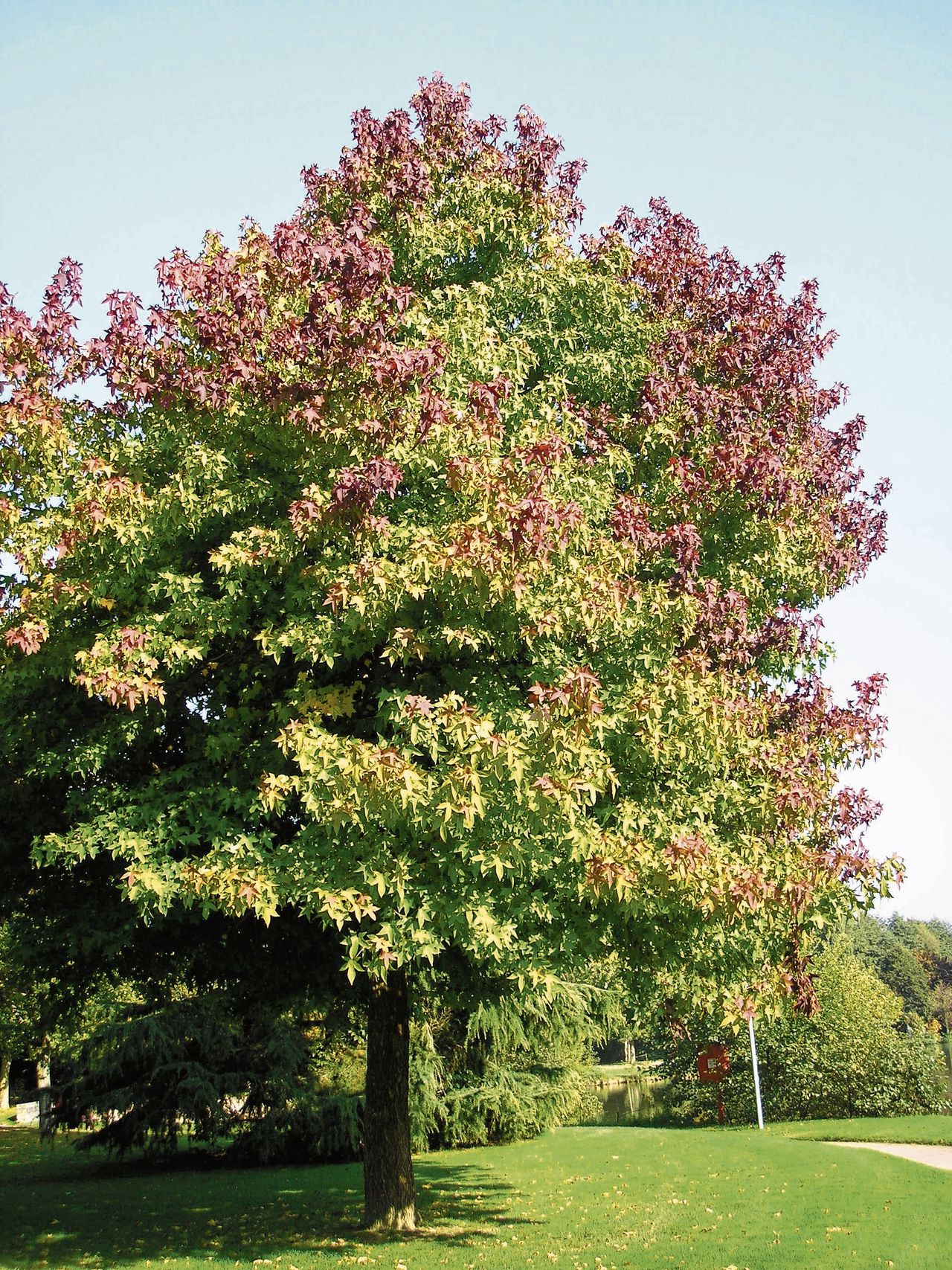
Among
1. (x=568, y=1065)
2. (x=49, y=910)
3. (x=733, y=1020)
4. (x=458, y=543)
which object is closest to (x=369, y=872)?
(x=458, y=543)

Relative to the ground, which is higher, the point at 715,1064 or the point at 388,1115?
the point at 388,1115

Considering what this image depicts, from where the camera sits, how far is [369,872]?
8.34 m

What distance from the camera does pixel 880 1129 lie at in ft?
80.1

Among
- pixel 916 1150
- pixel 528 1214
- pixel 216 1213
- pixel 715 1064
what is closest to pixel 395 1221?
pixel 528 1214

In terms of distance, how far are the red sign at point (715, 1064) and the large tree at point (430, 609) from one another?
881 inches

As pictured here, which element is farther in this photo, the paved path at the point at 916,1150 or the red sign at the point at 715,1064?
the red sign at the point at 715,1064

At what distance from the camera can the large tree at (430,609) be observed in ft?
27.7

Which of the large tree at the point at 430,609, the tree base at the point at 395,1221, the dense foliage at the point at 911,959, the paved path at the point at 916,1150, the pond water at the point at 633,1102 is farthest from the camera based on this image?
the dense foliage at the point at 911,959

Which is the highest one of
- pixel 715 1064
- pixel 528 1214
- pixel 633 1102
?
pixel 528 1214

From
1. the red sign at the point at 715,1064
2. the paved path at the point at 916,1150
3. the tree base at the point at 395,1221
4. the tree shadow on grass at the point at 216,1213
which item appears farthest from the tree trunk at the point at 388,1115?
the red sign at the point at 715,1064

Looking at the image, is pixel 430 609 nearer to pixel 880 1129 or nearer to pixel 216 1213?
pixel 216 1213

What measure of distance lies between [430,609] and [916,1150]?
1777cm

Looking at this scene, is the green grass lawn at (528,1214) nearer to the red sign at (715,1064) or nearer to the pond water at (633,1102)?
the red sign at (715,1064)

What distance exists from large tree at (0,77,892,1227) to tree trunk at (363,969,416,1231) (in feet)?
0.16
